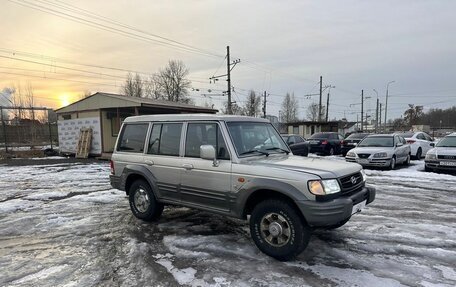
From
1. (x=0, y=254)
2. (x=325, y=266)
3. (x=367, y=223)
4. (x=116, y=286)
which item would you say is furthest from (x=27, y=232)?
(x=367, y=223)

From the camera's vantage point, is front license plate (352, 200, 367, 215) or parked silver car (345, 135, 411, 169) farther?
parked silver car (345, 135, 411, 169)

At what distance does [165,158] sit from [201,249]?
175 cm

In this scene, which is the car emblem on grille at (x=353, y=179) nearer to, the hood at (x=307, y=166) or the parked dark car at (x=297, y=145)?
the hood at (x=307, y=166)

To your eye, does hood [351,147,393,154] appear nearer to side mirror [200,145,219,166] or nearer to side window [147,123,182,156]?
side window [147,123,182,156]

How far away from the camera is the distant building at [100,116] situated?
19828mm

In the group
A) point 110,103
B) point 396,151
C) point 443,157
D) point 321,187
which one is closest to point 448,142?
point 443,157

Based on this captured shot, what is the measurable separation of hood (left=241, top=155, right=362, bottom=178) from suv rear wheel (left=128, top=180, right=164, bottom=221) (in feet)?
7.43

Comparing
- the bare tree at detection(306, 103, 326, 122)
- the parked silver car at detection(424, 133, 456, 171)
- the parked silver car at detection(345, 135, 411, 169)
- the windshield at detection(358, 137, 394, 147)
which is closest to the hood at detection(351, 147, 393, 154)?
the parked silver car at detection(345, 135, 411, 169)

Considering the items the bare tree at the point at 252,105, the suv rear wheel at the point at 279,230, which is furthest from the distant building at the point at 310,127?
the suv rear wheel at the point at 279,230

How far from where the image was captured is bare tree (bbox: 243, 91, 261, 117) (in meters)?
66.0

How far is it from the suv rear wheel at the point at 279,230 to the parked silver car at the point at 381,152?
10.7 metres

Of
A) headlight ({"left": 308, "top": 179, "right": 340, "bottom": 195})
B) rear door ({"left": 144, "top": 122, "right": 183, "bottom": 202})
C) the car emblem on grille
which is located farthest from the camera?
rear door ({"left": 144, "top": 122, "right": 183, "bottom": 202})

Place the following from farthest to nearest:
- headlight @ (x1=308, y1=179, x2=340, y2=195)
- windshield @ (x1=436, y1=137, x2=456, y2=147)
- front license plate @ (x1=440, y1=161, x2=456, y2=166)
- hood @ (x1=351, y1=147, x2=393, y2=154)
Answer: hood @ (x1=351, y1=147, x2=393, y2=154) < windshield @ (x1=436, y1=137, x2=456, y2=147) < front license plate @ (x1=440, y1=161, x2=456, y2=166) < headlight @ (x1=308, y1=179, x2=340, y2=195)

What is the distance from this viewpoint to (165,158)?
5945mm
